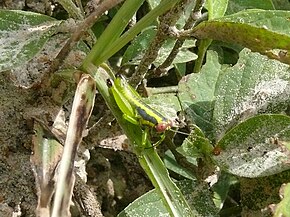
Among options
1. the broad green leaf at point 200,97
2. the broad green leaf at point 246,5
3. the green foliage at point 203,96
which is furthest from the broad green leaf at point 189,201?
the broad green leaf at point 246,5

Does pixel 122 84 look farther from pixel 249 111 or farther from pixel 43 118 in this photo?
pixel 249 111

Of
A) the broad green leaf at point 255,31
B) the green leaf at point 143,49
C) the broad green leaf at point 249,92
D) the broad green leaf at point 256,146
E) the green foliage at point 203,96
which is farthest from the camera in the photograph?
the green leaf at point 143,49

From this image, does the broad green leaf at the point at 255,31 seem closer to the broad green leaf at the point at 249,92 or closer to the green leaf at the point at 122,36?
the green leaf at the point at 122,36

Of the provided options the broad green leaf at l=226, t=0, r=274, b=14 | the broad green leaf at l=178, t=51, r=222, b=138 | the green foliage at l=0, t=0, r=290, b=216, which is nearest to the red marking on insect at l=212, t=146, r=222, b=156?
the green foliage at l=0, t=0, r=290, b=216

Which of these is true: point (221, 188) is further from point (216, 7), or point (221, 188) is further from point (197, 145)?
point (216, 7)

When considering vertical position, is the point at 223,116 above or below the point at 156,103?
below

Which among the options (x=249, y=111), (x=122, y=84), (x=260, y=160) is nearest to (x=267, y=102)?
(x=249, y=111)
